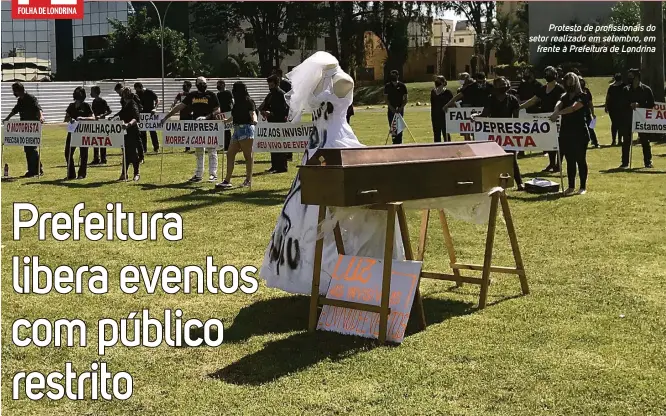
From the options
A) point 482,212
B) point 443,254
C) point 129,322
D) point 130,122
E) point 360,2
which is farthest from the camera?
point 360,2

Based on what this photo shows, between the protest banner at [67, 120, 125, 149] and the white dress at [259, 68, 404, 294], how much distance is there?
33.6 feet

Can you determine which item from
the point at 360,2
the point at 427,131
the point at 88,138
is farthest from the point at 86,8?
the point at 88,138

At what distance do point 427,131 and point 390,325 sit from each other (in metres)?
23.6

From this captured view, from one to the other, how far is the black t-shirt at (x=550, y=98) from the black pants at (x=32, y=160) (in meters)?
10.2

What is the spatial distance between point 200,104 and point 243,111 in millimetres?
2130

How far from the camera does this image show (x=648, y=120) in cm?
1700

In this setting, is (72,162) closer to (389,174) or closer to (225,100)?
(225,100)

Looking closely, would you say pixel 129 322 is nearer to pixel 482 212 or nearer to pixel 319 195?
pixel 319 195

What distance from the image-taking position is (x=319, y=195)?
6016 millimetres

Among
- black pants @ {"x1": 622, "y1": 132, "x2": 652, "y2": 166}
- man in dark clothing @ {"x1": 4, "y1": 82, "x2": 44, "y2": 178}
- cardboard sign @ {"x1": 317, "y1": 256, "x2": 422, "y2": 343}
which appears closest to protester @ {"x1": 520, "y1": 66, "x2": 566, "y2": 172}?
black pants @ {"x1": 622, "y1": 132, "x2": 652, "y2": 166}

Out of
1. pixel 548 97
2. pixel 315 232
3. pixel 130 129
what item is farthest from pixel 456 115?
pixel 315 232

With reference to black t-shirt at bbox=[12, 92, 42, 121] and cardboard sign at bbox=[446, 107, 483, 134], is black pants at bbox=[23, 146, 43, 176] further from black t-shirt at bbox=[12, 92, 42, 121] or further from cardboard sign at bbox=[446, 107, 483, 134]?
cardboard sign at bbox=[446, 107, 483, 134]

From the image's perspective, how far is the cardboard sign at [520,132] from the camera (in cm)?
1380

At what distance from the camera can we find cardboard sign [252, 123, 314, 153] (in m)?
15.6
